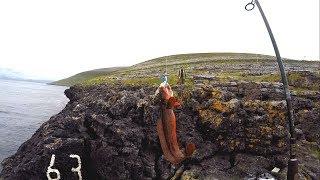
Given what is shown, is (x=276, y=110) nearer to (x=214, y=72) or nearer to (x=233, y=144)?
(x=233, y=144)

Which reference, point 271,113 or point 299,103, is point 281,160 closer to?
point 271,113

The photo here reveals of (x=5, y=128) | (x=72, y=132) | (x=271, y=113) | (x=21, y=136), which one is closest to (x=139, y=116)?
(x=72, y=132)

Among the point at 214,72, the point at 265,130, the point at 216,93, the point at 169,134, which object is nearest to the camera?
the point at 169,134

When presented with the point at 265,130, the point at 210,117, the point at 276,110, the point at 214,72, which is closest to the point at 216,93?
the point at 210,117

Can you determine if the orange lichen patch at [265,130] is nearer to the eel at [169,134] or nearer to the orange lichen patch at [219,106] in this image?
the orange lichen patch at [219,106]

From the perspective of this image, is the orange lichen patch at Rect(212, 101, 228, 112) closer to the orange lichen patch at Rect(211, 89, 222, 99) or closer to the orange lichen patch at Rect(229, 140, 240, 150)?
the orange lichen patch at Rect(211, 89, 222, 99)

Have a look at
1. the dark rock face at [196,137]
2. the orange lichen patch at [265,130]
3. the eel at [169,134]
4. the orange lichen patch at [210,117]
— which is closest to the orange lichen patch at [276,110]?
the dark rock face at [196,137]

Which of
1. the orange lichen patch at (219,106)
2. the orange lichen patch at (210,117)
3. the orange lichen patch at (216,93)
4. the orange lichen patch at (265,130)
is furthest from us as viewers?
the orange lichen patch at (216,93)

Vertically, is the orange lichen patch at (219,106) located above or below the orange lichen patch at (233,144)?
above

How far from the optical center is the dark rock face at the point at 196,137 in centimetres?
2884

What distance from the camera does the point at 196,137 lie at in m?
30.9

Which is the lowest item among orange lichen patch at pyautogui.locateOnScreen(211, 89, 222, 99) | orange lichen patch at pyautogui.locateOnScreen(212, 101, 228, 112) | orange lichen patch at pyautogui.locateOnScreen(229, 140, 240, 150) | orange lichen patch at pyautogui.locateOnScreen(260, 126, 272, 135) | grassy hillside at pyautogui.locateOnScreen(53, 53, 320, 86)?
orange lichen patch at pyautogui.locateOnScreen(229, 140, 240, 150)

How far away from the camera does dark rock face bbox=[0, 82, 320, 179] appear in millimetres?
→ 28844

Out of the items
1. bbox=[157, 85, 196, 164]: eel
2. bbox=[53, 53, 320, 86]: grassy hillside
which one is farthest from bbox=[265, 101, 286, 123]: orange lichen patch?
bbox=[157, 85, 196, 164]: eel
